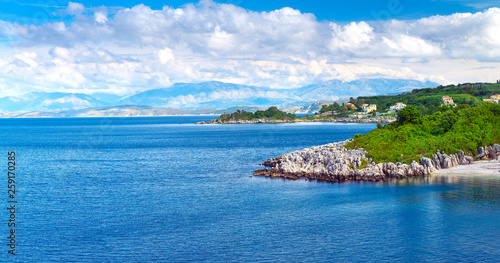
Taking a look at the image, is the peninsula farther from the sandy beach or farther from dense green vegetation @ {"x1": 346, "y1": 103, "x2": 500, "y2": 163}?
the sandy beach

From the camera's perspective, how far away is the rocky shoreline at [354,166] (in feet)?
158

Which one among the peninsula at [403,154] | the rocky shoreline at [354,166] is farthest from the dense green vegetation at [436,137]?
the rocky shoreline at [354,166]

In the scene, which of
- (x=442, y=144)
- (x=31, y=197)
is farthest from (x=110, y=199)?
(x=442, y=144)

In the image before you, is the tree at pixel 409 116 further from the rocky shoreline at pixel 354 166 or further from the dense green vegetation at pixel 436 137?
the rocky shoreline at pixel 354 166

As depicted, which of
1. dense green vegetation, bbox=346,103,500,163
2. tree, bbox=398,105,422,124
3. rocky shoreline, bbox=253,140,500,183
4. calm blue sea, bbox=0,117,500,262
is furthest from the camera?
tree, bbox=398,105,422,124

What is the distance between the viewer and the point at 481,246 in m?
25.7

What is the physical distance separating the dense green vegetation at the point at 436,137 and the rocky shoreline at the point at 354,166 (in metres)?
1.40

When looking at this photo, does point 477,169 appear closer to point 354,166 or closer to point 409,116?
Result: point 354,166

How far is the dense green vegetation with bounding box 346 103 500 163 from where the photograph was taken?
175 feet

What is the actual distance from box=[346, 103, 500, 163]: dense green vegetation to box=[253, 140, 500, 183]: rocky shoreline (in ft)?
4.59

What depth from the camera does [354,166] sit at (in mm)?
50000

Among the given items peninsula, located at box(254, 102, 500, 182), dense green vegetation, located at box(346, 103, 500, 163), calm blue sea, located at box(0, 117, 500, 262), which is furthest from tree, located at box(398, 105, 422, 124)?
calm blue sea, located at box(0, 117, 500, 262)

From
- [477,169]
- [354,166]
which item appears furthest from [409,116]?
[354,166]

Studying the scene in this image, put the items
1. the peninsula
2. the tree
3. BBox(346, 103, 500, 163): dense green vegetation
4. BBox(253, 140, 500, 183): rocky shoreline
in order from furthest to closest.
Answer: the tree < BBox(346, 103, 500, 163): dense green vegetation < the peninsula < BBox(253, 140, 500, 183): rocky shoreline
